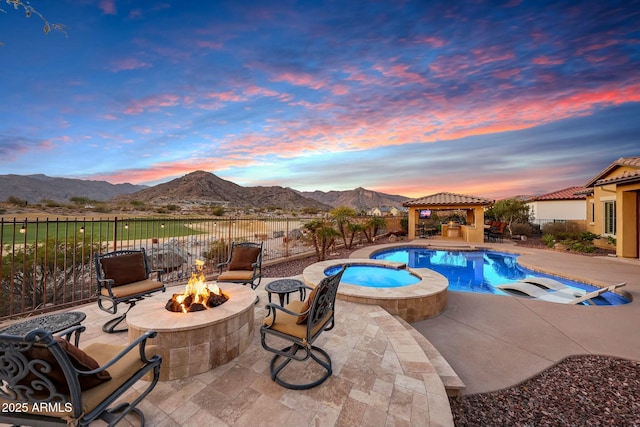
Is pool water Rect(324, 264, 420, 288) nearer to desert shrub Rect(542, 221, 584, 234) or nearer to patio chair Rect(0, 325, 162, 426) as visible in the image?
patio chair Rect(0, 325, 162, 426)

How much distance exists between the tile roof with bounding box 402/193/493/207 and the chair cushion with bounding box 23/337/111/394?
17.9 meters

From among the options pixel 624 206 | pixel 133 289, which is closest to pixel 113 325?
pixel 133 289

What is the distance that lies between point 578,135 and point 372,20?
13857 millimetres

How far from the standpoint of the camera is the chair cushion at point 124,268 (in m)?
4.01

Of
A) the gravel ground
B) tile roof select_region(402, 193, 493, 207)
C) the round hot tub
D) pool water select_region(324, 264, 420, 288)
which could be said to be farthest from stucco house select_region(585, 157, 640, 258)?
the gravel ground

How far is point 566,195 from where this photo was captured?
2108 centimetres

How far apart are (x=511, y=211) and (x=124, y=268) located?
2288 centimetres

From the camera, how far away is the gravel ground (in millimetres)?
2420

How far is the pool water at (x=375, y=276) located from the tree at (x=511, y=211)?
15.5 meters

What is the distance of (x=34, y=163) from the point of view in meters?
15.4

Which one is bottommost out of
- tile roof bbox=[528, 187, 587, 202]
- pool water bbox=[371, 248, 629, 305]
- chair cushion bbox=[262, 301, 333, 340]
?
pool water bbox=[371, 248, 629, 305]

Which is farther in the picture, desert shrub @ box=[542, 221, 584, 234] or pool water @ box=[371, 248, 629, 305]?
desert shrub @ box=[542, 221, 584, 234]

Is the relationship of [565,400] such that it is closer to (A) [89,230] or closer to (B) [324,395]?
(B) [324,395]

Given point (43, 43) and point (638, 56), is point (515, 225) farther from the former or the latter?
point (43, 43)
